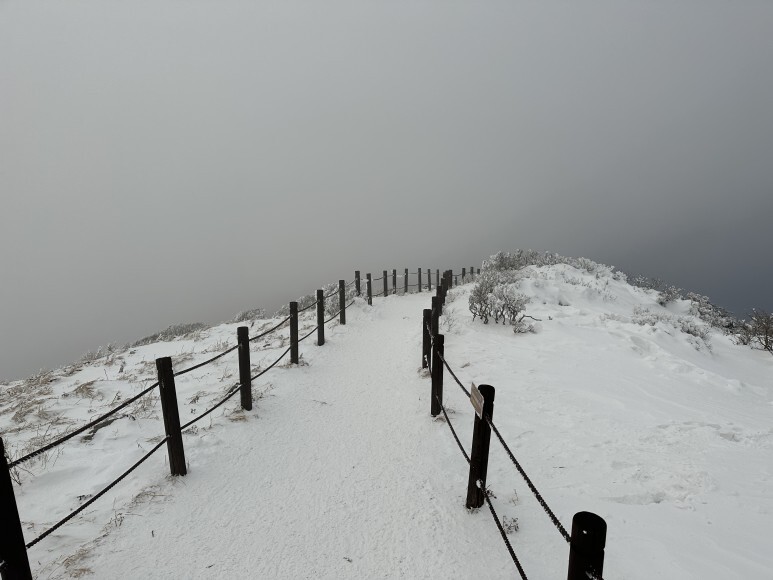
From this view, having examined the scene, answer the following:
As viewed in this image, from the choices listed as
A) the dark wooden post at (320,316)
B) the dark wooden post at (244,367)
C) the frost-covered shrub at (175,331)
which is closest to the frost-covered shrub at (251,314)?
the frost-covered shrub at (175,331)

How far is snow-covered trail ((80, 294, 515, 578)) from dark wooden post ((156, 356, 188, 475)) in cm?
19

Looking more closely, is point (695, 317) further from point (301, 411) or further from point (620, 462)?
point (301, 411)

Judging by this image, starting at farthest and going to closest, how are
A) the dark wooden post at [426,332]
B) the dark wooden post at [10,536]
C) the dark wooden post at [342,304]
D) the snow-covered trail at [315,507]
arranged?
the dark wooden post at [342,304], the dark wooden post at [426,332], the snow-covered trail at [315,507], the dark wooden post at [10,536]

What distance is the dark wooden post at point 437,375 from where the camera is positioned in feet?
16.5

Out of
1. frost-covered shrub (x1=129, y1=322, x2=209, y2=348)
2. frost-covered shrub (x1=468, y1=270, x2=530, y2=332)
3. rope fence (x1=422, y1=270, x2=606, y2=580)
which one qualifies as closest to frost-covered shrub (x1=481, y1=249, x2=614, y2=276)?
frost-covered shrub (x1=468, y1=270, x2=530, y2=332)

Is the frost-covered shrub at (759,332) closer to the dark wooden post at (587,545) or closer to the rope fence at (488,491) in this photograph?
the rope fence at (488,491)

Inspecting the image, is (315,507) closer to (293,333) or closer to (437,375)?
(437,375)

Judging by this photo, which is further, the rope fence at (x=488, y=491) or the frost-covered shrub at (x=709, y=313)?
the frost-covered shrub at (x=709, y=313)

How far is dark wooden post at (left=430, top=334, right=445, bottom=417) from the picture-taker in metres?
5.04

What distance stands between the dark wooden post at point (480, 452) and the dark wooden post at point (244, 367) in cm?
330

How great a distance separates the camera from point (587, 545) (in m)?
1.67

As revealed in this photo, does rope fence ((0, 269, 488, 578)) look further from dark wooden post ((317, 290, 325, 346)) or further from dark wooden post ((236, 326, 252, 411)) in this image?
dark wooden post ((317, 290, 325, 346))

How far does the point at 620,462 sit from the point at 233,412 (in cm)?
488

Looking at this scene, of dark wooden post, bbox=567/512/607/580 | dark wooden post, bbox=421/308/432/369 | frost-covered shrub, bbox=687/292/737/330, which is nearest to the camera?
dark wooden post, bbox=567/512/607/580
